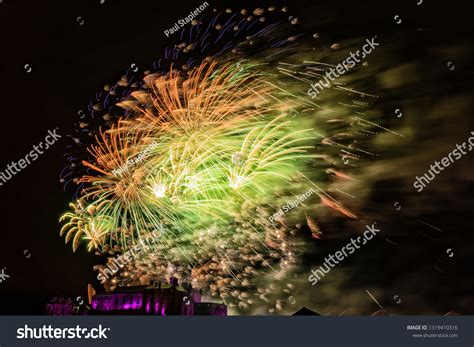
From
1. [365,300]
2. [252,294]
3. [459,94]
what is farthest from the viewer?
[252,294]

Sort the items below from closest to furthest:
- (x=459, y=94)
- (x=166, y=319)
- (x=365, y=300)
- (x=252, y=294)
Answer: (x=166, y=319) < (x=459, y=94) < (x=365, y=300) < (x=252, y=294)

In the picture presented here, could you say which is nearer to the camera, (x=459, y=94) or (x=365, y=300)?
(x=459, y=94)

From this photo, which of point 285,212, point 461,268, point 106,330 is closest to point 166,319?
point 106,330

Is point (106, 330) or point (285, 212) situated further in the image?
point (285, 212)

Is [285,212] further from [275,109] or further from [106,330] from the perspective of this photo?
[106,330]

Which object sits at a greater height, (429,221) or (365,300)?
(429,221)

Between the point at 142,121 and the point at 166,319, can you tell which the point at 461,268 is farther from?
the point at 142,121

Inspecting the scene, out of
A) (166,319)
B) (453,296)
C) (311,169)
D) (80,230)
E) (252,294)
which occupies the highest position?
(80,230)

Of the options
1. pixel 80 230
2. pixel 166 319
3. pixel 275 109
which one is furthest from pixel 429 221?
pixel 80 230

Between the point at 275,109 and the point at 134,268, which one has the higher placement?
the point at 275,109
